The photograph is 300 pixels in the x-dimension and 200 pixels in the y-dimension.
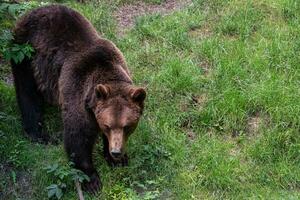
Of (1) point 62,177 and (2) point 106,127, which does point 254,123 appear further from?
(1) point 62,177

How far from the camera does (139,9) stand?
30.5ft

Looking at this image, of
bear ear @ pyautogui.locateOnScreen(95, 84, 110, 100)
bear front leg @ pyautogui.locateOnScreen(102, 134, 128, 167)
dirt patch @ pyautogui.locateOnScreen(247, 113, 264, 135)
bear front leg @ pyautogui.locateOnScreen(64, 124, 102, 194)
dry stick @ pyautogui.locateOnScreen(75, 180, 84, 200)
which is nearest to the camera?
bear ear @ pyautogui.locateOnScreen(95, 84, 110, 100)

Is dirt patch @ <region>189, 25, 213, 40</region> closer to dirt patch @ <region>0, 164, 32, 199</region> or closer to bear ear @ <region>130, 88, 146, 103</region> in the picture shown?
bear ear @ <region>130, 88, 146, 103</region>

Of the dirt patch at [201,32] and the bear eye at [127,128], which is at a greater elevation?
the dirt patch at [201,32]

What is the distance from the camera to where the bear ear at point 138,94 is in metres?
6.25

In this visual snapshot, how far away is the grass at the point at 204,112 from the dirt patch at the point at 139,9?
143 mm

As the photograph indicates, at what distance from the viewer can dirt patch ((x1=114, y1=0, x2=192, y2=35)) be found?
909 cm

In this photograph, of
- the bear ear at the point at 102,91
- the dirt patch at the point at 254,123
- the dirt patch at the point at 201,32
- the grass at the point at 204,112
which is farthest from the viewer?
the dirt patch at the point at 201,32

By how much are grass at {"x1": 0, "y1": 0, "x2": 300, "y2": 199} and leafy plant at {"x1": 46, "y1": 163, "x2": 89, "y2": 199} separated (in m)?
0.09

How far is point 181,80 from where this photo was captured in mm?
7895

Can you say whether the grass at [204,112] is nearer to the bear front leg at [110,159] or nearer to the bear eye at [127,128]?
the bear front leg at [110,159]

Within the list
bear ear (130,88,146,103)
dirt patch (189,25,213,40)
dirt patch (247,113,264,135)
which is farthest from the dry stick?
dirt patch (189,25,213,40)

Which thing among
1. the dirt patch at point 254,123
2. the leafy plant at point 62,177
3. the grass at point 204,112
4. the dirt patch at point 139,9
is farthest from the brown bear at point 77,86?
the dirt patch at point 139,9

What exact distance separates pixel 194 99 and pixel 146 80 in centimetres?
71
